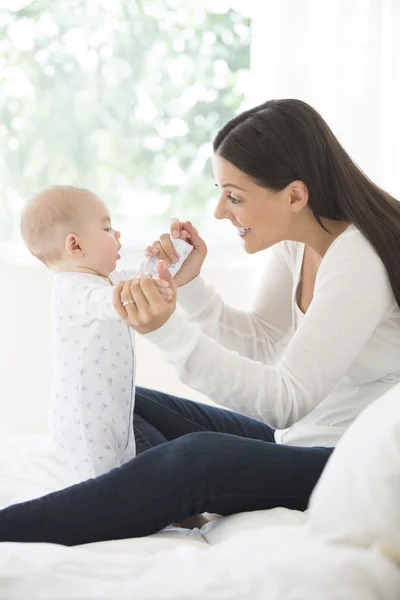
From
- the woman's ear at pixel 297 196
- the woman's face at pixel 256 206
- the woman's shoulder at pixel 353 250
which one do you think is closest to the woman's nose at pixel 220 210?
the woman's face at pixel 256 206

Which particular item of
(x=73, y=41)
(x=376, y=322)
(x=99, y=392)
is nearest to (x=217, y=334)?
(x=99, y=392)

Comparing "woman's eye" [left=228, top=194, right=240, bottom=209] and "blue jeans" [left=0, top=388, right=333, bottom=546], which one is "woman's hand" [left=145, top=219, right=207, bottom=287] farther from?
"blue jeans" [left=0, top=388, right=333, bottom=546]

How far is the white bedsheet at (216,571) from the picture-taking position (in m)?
0.91

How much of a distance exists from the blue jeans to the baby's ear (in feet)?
1.72

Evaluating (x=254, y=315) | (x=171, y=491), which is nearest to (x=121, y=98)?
(x=254, y=315)

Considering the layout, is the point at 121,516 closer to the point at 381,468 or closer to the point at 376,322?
the point at 381,468

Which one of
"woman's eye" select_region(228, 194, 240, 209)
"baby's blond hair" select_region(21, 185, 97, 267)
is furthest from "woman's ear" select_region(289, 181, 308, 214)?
"baby's blond hair" select_region(21, 185, 97, 267)

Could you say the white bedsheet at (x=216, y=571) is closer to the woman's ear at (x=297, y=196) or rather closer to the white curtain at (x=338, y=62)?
the woman's ear at (x=297, y=196)

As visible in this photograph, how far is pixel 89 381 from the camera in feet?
5.25

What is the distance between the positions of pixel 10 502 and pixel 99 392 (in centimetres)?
27

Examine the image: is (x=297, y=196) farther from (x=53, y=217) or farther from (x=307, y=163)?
(x=53, y=217)

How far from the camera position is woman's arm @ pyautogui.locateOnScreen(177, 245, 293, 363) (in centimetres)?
190

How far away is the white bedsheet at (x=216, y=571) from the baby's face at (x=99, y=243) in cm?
68

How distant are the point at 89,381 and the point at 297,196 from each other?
0.55 meters
